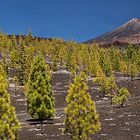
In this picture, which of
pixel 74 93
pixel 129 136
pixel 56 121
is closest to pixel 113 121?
pixel 56 121

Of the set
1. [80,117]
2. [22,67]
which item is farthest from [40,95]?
[22,67]

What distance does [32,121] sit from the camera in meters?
90.1

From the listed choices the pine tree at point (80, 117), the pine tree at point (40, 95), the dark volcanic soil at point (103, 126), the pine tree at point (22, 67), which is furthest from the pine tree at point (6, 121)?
the pine tree at point (22, 67)

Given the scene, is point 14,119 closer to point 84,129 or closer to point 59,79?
point 84,129

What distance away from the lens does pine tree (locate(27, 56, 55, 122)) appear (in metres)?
88.2

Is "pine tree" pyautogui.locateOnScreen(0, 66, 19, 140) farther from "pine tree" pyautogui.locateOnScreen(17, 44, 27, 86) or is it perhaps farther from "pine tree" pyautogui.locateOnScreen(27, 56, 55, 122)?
"pine tree" pyautogui.locateOnScreen(17, 44, 27, 86)

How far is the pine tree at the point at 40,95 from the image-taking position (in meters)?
88.2

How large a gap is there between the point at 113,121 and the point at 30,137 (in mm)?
22040

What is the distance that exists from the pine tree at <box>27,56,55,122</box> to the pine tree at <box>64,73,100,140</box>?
40042 millimetres

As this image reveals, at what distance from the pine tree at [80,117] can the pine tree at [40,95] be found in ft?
131

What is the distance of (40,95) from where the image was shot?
88500mm

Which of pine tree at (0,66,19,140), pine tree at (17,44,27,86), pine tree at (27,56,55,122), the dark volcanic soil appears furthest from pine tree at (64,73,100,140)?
pine tree at (17,44,27,86)

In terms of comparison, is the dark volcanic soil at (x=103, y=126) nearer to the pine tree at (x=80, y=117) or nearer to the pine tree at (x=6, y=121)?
the pine tree at (x=80, y=117)

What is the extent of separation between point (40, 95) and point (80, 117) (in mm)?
43002
